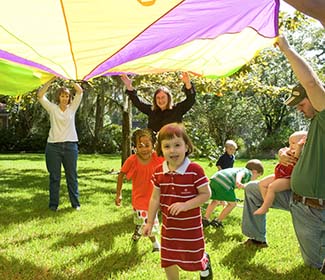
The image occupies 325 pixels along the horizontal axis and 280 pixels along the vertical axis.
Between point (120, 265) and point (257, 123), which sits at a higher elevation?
point (257, 123)

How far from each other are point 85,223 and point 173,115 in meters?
1.84

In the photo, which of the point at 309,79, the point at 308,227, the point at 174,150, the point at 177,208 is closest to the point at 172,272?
the point at 177,208

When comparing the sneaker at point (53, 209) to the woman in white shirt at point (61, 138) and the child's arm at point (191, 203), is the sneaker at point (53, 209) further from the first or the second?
the child's arm at point (191, 203)

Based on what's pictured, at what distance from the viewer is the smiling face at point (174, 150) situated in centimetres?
306

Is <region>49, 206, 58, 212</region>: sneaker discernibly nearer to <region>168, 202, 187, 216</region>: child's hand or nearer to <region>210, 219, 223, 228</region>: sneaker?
<region>210, 219, 223, 228</region>: sneaker

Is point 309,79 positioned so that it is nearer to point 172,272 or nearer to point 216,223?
point 172,272

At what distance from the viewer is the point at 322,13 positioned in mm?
1259

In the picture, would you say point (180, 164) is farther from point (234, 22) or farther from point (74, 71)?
point (74, 71)

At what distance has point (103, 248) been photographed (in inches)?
168

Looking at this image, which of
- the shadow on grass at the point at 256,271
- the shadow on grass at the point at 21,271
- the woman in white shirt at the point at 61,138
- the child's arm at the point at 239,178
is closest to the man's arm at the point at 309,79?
the shadow on grass at the point at 256,271

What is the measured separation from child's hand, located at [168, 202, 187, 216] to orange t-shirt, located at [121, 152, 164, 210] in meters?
1.38

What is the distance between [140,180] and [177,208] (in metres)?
1.45

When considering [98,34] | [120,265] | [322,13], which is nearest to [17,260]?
[120,265]

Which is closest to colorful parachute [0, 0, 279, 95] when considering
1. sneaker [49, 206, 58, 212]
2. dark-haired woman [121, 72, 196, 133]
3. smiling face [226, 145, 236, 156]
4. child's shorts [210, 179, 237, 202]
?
dark-haired woman [121, 72, 196, 133]
